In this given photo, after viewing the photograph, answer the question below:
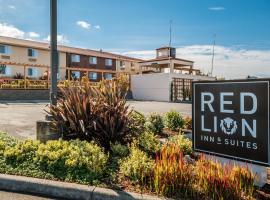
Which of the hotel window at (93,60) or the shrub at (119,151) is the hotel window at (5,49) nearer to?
the hotel window at (93,60)

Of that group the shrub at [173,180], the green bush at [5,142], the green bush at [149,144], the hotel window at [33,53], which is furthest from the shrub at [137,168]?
the hotel window at [33,53]

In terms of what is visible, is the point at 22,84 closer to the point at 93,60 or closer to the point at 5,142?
A: the point at 5,142

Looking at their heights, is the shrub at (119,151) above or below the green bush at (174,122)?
below

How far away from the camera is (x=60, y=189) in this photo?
4.27 meters

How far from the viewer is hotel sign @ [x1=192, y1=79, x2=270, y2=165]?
4.23m

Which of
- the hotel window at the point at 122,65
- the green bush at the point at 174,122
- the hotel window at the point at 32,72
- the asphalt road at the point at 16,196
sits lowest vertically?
the asphalt road at the point at 16,196

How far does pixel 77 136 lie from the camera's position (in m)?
6.02

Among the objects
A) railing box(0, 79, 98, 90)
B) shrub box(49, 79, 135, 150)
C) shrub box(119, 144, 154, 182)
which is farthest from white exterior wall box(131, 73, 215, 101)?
shrub box(119, 144, 154, 182)

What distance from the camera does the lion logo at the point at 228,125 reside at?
4562 millimetres

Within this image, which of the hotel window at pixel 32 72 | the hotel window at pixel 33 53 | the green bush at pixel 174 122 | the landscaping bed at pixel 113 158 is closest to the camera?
the landscaping bed at pixel 113 158

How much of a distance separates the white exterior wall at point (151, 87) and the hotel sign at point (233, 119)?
78.4 feet

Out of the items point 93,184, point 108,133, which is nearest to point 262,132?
point 93,184

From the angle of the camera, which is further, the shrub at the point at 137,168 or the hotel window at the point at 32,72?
the hotel window at the point at 32,72

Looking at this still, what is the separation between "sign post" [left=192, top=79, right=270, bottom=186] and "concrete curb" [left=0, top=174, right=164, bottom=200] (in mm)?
1457
